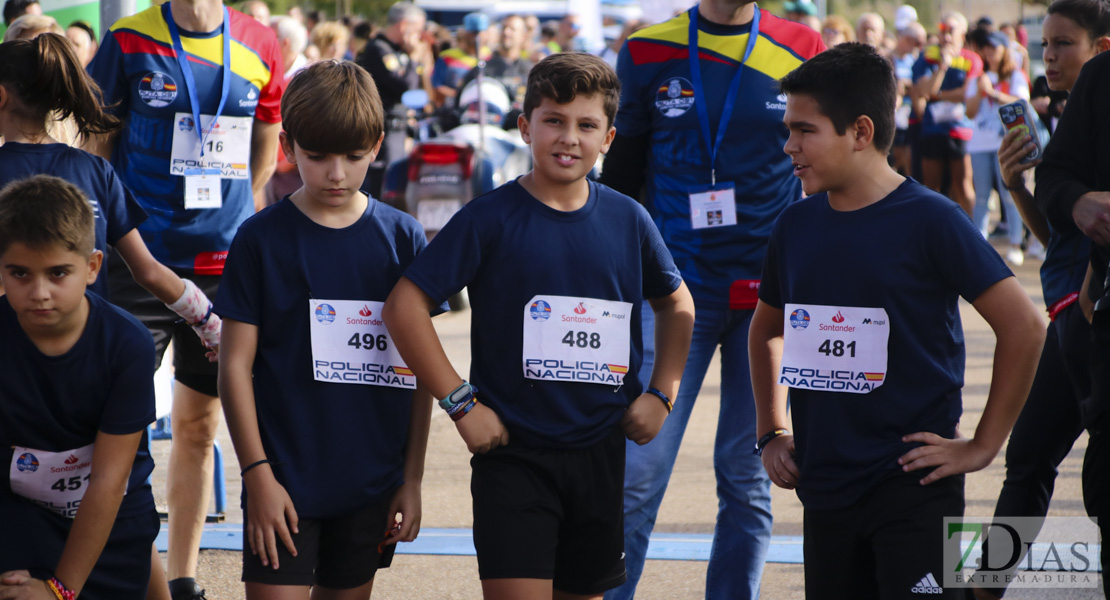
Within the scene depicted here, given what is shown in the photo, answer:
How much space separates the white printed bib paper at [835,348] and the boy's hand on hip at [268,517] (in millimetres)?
1245

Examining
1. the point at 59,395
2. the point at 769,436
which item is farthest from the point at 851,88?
the point at 59,395

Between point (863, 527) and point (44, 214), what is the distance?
81.1 inches

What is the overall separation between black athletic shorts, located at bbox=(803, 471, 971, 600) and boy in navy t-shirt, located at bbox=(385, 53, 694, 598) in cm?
51

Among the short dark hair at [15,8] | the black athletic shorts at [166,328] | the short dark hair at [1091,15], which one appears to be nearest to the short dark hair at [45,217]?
the black athletic shorts at [166,328]

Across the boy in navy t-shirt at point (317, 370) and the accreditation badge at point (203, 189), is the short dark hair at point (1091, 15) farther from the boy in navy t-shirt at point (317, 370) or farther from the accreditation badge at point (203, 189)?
the accreditation badge at point (203, 189)

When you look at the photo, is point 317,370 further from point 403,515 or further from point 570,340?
point 570,340

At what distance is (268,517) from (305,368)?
1.22 feet

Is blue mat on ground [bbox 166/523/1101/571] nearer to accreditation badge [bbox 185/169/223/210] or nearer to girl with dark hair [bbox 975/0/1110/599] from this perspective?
girl with dark hair [bbox 975/0/1110/599]

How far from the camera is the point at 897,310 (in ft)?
9.20

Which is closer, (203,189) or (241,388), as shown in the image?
(241,388)

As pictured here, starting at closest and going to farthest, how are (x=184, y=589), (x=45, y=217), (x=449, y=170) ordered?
(x=45, y=217), (x=184, y=589), (x=449, y=170)

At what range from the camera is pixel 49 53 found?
11.3 feet

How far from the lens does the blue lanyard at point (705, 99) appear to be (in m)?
3.71

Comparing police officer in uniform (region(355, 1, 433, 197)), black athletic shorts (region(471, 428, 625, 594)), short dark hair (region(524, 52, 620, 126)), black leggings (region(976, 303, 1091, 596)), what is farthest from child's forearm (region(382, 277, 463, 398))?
police officer in uniform (region(355, 1, 433, 197))
